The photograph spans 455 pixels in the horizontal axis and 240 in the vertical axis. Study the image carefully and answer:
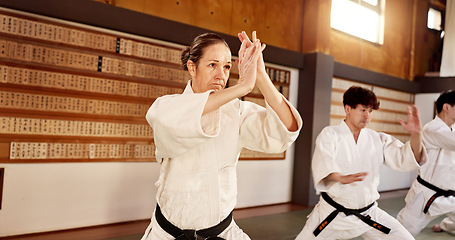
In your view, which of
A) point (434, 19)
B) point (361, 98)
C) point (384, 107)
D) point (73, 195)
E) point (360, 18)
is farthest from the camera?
point (434, 19)

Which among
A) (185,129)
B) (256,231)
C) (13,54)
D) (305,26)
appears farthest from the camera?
(305,26)

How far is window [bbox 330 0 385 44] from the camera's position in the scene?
6.18m

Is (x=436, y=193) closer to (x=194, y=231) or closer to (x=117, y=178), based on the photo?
(x=194, y=231)

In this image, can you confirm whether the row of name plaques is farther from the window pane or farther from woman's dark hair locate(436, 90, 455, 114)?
the window pane

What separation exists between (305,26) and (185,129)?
5.08 m

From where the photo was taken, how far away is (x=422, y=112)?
772cm

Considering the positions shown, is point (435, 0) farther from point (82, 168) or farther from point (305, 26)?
point (82, 168)

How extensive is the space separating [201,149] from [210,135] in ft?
0.52

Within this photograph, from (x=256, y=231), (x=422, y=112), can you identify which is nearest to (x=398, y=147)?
(x=256, y=231)

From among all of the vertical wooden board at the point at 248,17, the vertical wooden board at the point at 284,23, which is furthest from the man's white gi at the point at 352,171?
the vertical wooden board at the point at 284,23

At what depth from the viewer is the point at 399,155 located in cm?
254

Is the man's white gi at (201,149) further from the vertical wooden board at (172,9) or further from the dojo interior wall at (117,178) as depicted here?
the vertical wooden board at (172,9)

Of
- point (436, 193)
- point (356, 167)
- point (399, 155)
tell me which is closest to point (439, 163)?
point (436, 193)

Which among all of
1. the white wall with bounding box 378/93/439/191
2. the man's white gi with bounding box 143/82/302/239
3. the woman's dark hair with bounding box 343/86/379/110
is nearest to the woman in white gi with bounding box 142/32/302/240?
the man's white gi with bounding box 143/82/302/239
